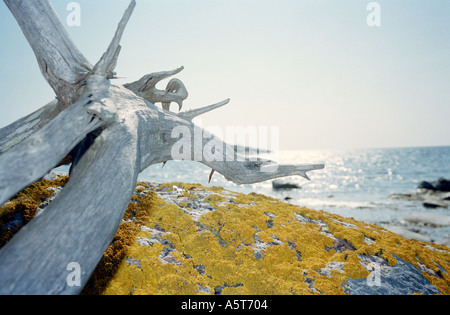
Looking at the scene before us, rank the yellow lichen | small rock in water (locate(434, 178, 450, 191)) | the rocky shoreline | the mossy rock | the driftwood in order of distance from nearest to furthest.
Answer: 1. the driftwood
2. the mossy rock
3. the yellow lichen
4. the rocky shoreline
5. small rock in water (locate(434, 178, 450, 191))

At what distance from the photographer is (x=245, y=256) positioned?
3.34 metres

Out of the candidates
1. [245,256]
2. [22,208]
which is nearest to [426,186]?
[245,256]

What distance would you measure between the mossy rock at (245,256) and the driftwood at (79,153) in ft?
2.19

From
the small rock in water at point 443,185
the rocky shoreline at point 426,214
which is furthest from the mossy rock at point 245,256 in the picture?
the small rock in water at point 443,185

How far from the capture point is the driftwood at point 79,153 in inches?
79.7

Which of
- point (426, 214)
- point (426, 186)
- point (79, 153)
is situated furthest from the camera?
point (426, 186)

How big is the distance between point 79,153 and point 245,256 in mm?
2532

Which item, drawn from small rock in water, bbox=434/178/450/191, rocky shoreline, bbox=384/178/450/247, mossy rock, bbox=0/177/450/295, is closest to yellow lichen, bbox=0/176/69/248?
mossy rock, bbox=0/177/450/295

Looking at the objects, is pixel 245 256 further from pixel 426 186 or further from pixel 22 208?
pixel 426 186

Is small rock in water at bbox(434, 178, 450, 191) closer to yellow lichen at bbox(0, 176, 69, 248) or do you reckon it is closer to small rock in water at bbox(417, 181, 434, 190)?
small rock in water at bbox(417, 181, 434, 190)

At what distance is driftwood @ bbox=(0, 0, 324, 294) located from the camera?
2.02 m

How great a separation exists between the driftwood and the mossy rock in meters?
0.67

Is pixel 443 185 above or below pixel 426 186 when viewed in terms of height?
above

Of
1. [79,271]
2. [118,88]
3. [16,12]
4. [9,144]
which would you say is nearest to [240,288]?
[79,271]
